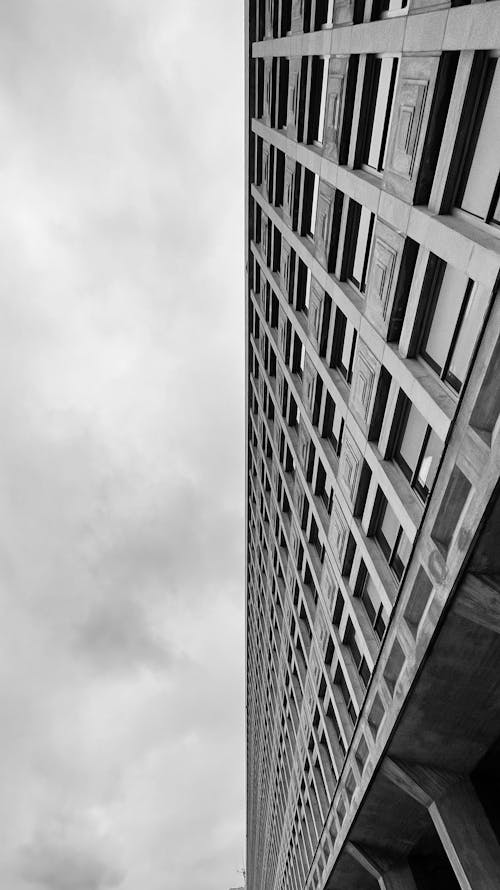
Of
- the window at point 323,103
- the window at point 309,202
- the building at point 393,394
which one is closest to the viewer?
the building at point 393,394

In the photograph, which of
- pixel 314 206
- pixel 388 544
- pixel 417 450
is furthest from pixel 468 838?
pixel 314 206

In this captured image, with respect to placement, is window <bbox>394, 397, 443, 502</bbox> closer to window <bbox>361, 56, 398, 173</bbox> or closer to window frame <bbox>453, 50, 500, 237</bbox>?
A: window frame <bbox>453, 50, 500, 237</bbox>

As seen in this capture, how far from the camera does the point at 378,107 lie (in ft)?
42.1

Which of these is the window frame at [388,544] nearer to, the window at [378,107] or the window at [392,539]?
the window at [392,539]

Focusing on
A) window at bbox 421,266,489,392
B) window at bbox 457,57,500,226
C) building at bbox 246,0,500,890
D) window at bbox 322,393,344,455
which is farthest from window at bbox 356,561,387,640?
window at bbox 457,57,500,226

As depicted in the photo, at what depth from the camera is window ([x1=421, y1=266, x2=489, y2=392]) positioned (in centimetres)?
989

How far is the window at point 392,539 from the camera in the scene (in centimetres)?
1455

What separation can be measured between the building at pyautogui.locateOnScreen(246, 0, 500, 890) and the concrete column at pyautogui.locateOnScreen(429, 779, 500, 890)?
5cm

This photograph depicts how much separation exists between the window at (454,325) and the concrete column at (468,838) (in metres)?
11.1

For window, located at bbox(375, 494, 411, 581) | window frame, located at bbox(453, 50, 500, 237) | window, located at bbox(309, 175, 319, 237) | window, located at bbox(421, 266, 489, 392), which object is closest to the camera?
window frame, located at bbox(453, 50, 500, 237)

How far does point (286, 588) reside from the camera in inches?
1207

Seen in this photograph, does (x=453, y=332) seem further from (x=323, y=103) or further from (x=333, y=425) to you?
(x=323, y=103)

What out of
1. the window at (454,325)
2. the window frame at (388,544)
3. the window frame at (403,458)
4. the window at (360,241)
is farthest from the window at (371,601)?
the window at (360,241)

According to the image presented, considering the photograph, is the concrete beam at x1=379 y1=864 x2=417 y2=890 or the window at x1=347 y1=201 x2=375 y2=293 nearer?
the window at x1=347 y1=201 x2=375 y2=293
